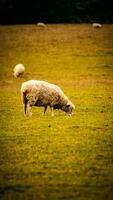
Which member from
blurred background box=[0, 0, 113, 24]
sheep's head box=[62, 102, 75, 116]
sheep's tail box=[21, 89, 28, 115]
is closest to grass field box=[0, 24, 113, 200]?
sheep's head box=[62, 102, 75, 116]

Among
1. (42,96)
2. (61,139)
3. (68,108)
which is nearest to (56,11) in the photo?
(68,108)

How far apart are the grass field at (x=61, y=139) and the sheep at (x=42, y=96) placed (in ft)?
1.14

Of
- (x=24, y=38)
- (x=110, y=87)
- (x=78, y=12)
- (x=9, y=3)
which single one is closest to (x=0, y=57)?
(x=24, y=38)

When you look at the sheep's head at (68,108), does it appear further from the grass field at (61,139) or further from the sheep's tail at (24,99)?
the sheep's tail at (24,99)

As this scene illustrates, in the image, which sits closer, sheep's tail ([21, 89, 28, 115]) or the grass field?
the grass field

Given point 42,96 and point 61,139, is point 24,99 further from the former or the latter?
point 61,139

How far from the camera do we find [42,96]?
16328mm

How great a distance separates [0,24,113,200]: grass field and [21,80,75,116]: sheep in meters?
0.35

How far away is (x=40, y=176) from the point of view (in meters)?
9.66

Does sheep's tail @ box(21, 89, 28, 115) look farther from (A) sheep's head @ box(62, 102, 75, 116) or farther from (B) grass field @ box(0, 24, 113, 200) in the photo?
(A) sheep's head @ box(62, 102, 75, 116)

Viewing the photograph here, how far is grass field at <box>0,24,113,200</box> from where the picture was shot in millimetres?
9070

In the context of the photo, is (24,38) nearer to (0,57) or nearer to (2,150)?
(0,57)

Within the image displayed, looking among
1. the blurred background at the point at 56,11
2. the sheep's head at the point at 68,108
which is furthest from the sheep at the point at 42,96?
the blurred background at the point at 56,11

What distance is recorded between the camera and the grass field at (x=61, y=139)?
9.07m
